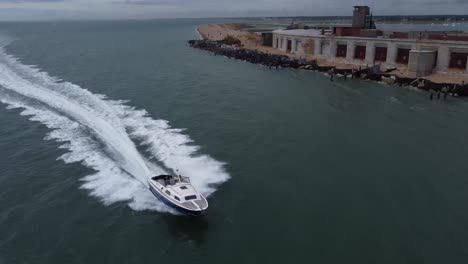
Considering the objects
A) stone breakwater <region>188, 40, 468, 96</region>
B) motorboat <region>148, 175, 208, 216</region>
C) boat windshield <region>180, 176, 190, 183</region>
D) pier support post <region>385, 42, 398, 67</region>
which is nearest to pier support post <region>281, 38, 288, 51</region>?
stone breakwater <region>188, 40, 468, 96</region>

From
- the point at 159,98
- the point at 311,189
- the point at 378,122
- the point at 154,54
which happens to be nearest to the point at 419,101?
the point at 378,122

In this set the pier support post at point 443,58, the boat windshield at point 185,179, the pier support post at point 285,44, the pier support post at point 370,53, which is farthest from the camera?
the pier support post at point 285,44

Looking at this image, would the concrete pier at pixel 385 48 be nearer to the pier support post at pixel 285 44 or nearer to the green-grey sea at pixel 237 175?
the pier support post at pixel 285 44

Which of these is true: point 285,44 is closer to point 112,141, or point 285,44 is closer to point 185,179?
point 112,141

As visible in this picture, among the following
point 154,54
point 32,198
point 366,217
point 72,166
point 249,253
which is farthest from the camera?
point 154,54

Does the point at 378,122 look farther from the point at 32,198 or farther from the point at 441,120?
the point at 32,198

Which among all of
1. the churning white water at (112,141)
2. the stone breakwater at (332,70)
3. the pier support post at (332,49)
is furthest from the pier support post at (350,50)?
the churning white water at (112,141)

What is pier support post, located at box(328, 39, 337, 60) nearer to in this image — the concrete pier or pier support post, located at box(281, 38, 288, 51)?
the concrete pier

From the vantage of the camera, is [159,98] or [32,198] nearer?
[32,198]
